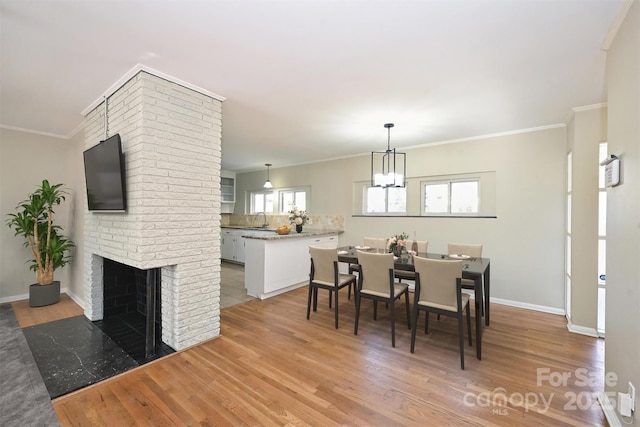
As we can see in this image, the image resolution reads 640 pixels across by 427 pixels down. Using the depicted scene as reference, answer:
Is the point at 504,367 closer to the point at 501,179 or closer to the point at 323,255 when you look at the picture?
the point at 323,255

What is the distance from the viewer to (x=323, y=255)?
11.1 feet

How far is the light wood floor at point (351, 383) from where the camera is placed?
69.9 inches

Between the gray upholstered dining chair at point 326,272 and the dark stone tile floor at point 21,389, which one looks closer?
the dark stone tile floor at point 21,389

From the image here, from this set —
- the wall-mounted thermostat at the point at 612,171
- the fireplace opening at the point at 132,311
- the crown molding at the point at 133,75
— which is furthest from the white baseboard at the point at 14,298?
the wall-mounted thermostat at the point at 612,171

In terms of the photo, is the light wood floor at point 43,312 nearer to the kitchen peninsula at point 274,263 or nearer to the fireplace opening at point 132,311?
the fireplace opening at point 132,311

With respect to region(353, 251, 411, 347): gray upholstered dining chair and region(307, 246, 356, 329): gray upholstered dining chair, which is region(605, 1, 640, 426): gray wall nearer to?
region(353, 251, 411, 347): gray upholstered dining chair

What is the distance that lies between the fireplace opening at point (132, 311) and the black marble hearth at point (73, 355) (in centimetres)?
10

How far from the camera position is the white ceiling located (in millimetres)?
1656

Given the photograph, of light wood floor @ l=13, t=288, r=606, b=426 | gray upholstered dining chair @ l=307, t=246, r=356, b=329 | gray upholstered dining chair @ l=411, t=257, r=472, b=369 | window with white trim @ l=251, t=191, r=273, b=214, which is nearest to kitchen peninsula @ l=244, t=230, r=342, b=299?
gray upholstered dining chair @ l=307, t=246, r=356, b=329

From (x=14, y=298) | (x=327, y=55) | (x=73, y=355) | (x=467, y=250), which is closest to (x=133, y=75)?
(x=327, y=55)

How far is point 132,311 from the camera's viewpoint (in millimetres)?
3586

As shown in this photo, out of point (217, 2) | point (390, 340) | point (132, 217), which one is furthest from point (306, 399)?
point (217, 2)

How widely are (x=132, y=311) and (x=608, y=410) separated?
4.68 m

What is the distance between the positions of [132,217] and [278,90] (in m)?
1.80
